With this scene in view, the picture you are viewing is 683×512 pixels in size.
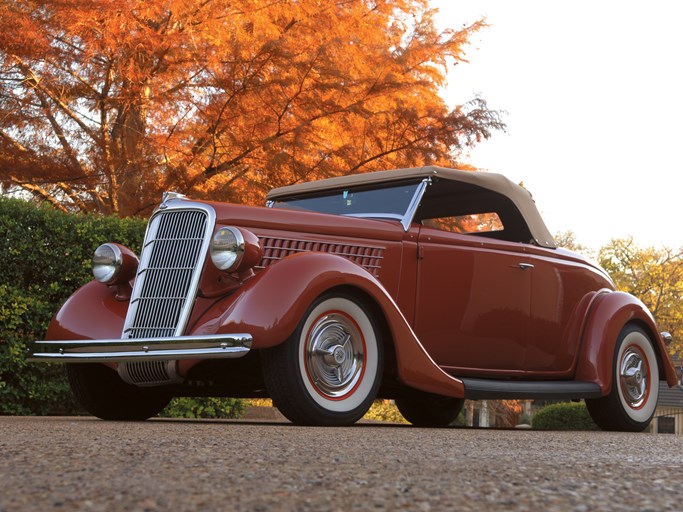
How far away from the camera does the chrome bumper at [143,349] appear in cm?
481

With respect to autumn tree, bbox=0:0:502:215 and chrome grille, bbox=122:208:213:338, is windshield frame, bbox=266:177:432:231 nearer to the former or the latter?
chrome grille, bbox=122:208:213:338

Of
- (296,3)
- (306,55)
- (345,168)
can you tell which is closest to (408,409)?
(345,168)

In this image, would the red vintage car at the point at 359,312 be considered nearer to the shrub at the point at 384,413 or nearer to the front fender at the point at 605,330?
the front fender at the point at 605,330

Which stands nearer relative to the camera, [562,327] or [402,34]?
[562,327]

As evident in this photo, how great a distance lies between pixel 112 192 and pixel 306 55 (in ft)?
10.0

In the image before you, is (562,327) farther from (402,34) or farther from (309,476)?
(402,34)


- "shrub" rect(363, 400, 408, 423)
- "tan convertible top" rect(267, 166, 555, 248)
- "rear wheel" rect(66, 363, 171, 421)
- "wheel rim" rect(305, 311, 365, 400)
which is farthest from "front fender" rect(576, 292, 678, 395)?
"shrub" rect(363, 400, 408, 423)

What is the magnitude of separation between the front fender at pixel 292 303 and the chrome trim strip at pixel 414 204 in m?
1.00

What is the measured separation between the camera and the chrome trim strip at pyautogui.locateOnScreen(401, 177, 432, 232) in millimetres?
6363

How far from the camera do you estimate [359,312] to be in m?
5.40

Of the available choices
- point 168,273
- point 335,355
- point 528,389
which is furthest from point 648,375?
point 168,273

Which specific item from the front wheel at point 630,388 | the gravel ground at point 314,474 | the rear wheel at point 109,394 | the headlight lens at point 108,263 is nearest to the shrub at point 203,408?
the rear wheel at point 109,394

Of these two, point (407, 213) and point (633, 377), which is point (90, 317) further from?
point (633, 377)

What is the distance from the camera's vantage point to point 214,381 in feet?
18.9
